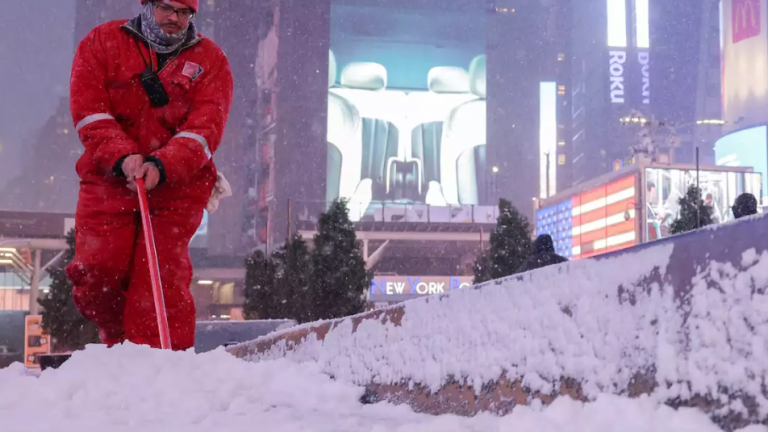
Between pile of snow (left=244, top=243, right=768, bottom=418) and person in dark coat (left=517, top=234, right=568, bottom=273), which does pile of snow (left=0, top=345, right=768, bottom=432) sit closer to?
pile of snow (left=244, top=243, right=768, bottom=418)

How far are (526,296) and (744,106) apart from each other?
225 ft

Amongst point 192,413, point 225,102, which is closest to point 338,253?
point 225,102

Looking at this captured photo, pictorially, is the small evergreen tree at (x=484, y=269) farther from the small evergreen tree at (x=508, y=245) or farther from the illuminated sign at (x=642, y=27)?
the illuminated sign at (x=642, y=27)

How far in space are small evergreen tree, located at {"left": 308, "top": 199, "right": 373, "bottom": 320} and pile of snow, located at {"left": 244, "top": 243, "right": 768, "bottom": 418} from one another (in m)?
24.2

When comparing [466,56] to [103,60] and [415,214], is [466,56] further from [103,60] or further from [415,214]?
[103,60]

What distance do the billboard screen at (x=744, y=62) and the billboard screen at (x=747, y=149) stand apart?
3.19ft

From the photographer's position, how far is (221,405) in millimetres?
2428

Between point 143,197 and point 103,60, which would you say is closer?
point 143,197

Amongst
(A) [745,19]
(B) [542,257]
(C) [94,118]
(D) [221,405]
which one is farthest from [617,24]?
(D) [221,405]

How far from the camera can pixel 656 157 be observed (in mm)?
51594

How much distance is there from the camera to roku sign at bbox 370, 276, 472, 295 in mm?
49938

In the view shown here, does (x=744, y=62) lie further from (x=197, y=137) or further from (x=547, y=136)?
(x=197, y=137)

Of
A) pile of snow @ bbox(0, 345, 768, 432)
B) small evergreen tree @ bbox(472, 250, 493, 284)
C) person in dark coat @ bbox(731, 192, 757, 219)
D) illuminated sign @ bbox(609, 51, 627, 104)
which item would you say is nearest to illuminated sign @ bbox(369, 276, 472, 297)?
small evergreen tree @ bbox(472, 250, 493, 284)

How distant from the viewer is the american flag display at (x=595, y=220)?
51.7 m
